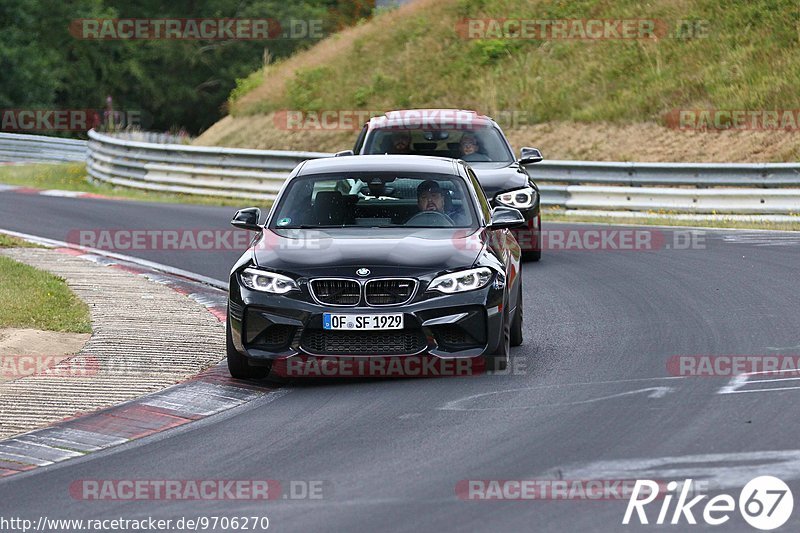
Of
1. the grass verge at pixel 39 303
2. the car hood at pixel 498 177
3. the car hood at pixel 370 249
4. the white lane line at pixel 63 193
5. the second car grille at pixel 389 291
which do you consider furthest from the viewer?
the white lane line at pixel 63 193

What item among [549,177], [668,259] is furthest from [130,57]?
[668,259]

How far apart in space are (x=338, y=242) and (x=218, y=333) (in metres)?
2.25

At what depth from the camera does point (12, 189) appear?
30.9 meters

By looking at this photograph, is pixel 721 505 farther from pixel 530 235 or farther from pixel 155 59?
pixel 155 59

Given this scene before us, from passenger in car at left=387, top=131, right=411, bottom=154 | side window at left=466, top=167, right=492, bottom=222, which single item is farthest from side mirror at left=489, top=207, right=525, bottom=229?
passenger in car at left=387, top=131, right=411, bottom=154

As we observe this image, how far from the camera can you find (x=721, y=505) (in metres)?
6.62

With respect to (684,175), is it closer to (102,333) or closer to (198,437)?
(102,333)

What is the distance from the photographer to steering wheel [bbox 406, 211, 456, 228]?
10.9m

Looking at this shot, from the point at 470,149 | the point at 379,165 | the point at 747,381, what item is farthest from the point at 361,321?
the point at 470,149

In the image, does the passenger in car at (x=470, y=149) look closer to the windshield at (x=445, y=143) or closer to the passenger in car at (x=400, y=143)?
the windshield at (x=445, y=143)

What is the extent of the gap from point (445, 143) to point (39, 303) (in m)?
5.87

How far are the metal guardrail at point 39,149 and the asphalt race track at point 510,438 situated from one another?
29600 mm

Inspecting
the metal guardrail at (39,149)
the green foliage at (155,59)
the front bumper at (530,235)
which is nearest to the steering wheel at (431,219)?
the front bumper at (530,235)

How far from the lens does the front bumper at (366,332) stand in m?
9.77
